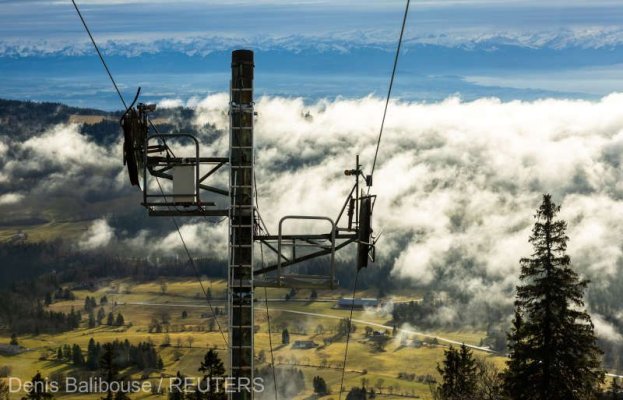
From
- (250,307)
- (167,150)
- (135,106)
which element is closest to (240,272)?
(250,307)

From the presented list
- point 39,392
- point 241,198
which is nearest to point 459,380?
point 39,392

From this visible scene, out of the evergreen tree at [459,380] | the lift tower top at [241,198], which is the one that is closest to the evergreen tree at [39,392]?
the evergreen tree at [459,380]

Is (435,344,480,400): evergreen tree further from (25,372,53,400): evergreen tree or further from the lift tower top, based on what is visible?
the lift tower top

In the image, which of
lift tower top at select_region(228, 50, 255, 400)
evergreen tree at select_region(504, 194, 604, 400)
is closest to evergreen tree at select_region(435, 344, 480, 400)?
evergreen tree at select_region(504, 194, 604, 400)

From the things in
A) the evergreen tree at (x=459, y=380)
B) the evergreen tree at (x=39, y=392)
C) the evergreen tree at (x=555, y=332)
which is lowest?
the evergreen tree at (x=39, y=392)

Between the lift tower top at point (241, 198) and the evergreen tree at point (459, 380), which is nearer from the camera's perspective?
the lift tower top at point (241, 198)

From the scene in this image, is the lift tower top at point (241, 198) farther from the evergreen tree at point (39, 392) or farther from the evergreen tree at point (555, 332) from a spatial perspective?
the evergreen tree at point (39, 392)

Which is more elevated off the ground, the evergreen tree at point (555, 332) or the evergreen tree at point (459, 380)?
the evergreen tree at point (555, 332)

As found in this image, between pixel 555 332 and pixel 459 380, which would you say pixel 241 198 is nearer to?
pixel 555 332
